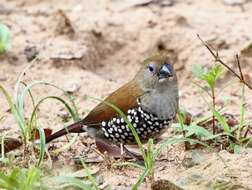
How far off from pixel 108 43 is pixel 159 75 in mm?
2284

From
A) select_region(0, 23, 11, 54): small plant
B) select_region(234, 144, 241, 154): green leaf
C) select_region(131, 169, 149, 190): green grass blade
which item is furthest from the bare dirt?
select_region(131, 169, 149, 190): green grass blade

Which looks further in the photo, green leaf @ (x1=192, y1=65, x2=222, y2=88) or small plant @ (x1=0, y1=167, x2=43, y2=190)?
green leaf @ (x1=192, y1=65, x2=222, y2=88)

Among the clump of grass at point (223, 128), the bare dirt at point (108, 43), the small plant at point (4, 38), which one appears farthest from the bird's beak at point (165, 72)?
the small plant at point (4, 38)

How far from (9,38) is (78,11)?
4.43 ft

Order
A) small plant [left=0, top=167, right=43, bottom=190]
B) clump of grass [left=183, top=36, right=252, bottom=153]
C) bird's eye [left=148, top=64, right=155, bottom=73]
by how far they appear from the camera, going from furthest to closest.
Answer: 1. bird's eye [left=148, top=64, right=155, bottom=73]
2. clump of grass [left=183, top=36, right=252, bottom=153]
3. small plant [left=0, top=167, right=43, bottom=190]

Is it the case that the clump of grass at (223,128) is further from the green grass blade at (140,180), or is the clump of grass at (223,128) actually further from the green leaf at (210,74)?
the green grass blade at (140,180)

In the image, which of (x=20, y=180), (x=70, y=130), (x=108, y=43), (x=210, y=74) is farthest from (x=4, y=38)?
(x=20, y=180)

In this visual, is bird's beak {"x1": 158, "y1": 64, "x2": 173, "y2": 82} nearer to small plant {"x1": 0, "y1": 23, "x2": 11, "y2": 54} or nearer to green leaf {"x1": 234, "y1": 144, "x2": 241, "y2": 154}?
green leaf {"x1": 234, "y1": 144, "x2": 241, "y2": 154}

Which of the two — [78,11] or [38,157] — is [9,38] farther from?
[38,157]

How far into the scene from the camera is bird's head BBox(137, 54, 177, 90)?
19.9ft

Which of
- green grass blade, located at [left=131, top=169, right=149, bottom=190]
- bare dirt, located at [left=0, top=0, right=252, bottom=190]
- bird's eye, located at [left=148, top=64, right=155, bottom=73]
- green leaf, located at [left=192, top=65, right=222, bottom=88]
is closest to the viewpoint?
green grass blade, located at [left=131, top=169, right=149, bottom=190]

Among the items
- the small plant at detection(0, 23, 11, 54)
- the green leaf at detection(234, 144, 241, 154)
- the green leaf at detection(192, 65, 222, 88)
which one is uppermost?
the small plant at detection(0, 23, 11, 54)

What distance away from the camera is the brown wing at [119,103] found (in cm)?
604

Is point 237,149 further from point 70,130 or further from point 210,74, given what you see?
point 70,130
